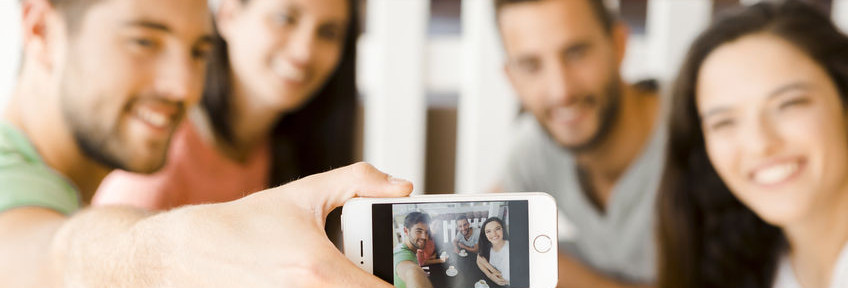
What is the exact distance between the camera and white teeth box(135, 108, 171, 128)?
2.86 feet

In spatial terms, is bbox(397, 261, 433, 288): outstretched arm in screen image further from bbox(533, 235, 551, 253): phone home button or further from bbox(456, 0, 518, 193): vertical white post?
bbox(456, 0, 518, 193): vertical white post

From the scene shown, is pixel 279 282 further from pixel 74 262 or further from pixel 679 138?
pixel 679 138

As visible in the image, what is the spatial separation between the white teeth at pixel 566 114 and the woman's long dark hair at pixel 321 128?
334 mm

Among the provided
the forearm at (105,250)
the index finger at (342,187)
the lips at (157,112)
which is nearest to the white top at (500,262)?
the index finger at (342,187)

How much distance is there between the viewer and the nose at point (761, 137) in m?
0.83

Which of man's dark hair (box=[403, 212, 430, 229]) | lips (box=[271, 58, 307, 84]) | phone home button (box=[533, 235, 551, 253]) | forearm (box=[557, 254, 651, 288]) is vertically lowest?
forearm (box=[557, 254, 651, 288])

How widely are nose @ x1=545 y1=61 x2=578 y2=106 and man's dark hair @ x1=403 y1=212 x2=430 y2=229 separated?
21.9 inches

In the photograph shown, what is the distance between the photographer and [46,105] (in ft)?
2.70

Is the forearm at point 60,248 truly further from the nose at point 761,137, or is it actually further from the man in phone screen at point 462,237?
the nose at point 761,137

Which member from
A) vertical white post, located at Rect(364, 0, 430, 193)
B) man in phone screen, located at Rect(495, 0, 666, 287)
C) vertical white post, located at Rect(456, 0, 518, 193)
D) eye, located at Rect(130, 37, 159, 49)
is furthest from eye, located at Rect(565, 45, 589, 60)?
eye, located at Rect(130, 37, 159, 49)

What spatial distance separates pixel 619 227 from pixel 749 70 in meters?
0.35

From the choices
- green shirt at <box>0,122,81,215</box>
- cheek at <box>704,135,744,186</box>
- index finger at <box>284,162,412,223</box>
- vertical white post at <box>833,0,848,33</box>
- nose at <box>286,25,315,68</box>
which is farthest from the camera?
vertical white post at <box>833,0,848,33</box>

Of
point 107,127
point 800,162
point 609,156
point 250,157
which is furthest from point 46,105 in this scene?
point 800,162

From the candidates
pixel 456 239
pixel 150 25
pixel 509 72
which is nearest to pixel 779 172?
pixel 509 72
